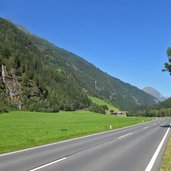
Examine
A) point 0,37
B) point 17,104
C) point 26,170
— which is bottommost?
point 26,170

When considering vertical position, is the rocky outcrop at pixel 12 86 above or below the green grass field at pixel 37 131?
above

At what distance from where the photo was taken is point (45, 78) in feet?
622

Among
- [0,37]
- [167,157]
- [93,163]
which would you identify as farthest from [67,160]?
[0,37]

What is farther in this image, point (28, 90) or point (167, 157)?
point (28, 90)

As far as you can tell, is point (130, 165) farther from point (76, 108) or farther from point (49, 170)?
point (76, 108)

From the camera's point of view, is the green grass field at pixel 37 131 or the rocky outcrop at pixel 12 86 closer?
the green grass field at pixel 37 131

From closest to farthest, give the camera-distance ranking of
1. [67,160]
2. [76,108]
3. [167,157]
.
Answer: [67,160] → [167,157] → [76,108]

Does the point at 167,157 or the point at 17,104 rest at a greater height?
the point at 17,104

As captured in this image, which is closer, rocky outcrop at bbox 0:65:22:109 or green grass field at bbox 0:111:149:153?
green grass field at bbox 0:111:149:153

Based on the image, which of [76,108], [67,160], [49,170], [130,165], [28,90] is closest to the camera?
[49,170]

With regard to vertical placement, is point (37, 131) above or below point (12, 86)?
below

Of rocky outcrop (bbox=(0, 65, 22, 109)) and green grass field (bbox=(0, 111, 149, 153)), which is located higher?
rocky outcrop (bbox=(0, 65, 22, 109))

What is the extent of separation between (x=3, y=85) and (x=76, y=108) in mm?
60106

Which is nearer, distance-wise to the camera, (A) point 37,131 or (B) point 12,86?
(A) point 37,131
